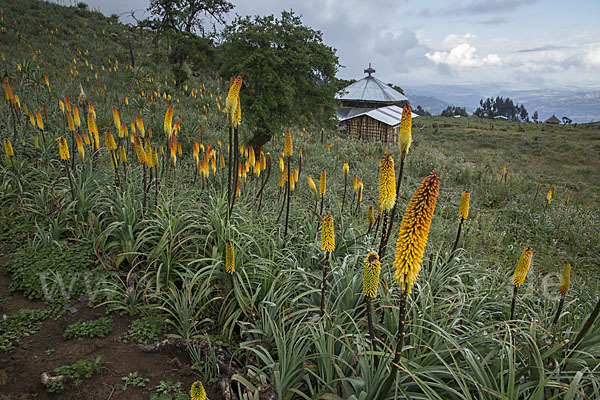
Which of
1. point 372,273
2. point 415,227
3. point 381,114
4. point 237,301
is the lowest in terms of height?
point 237,301

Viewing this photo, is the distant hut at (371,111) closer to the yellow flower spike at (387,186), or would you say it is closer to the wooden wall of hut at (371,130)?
the wooden wall of hut at (371,130)

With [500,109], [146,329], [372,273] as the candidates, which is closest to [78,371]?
[146,329]

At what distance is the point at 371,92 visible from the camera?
90.4 ft

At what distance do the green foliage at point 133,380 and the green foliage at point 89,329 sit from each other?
0.54 metres

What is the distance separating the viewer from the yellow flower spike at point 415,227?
1.41m

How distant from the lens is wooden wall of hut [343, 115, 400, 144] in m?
21.4

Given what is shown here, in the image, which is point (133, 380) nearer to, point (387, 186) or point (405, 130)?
point (387, 186)

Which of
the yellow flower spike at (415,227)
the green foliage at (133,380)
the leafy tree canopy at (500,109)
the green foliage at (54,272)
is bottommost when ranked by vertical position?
the green foliage at (133,380)

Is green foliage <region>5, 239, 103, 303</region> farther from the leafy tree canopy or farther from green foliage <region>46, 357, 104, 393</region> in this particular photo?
the leafy tree canopy

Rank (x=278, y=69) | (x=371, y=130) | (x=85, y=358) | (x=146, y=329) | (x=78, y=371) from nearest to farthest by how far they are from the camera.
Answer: (x=78, y=371)
(x=85, y=358)
(x=146, y=329)
(x=278, y=69)
(x=371, y=130)

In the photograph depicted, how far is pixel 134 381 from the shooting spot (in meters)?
2.34

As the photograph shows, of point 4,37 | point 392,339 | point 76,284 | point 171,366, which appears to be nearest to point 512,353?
point 392,339

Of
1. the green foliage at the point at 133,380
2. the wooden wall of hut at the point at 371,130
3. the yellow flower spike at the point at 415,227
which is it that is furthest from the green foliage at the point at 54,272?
the wooden wall of hut at the point at 371,130

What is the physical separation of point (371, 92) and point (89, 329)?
92.1 ft
